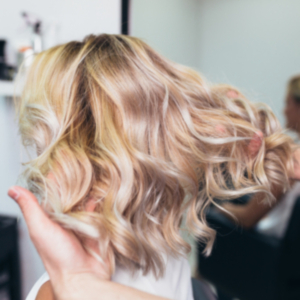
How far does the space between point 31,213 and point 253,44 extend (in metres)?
1.72

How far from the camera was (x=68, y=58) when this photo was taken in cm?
59

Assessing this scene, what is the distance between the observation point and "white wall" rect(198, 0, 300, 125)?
5.09 feet

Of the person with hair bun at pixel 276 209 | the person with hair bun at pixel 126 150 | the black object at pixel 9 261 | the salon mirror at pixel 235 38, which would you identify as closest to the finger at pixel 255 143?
the person with hair bun at pixel 126 150

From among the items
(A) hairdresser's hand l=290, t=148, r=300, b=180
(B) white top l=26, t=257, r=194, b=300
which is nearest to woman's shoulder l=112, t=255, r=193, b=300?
(B) white top l=26, t=257, r=194, b=300

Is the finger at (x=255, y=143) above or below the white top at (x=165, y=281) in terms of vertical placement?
above

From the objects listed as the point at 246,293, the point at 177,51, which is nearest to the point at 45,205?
the point at 246,293

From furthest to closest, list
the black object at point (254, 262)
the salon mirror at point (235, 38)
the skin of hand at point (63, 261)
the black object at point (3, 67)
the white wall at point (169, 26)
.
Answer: the salon mirror at point (235, 38)
the white wall at point (169, 26)
the black object at point (254, 262)
the black object at point (3, 67)
the skin of hand at point (63, 261)

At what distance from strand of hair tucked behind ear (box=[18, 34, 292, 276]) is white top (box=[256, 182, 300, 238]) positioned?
88cm

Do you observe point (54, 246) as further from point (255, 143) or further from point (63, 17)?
point (63, 17)

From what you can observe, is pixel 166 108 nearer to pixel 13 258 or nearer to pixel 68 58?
pixel 68 58

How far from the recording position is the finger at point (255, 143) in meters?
0.69

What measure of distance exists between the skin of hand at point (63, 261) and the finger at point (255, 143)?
0.48m

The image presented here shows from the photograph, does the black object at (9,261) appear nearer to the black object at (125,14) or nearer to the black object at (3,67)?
the black object at (3,67)

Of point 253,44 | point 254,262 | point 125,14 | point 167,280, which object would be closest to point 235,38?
point 253,44
